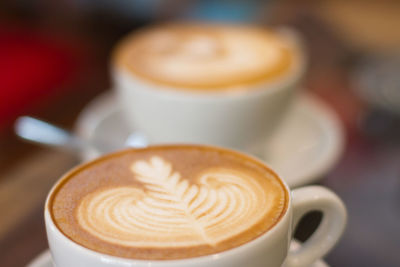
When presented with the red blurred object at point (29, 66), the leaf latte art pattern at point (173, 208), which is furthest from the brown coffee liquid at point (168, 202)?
the red blurred object at point (29, 66)

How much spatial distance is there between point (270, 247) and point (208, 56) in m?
0.51

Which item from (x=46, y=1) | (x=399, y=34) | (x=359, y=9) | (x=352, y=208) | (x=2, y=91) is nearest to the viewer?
(x=352, y=208)

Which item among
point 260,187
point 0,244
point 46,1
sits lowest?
point 46,1

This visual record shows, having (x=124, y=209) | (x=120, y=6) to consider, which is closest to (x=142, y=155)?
(x=124, y=209)

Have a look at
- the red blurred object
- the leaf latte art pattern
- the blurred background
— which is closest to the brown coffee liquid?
the leaf latte art pattern

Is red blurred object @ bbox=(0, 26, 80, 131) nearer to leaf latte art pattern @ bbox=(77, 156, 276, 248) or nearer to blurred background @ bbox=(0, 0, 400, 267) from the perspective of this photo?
blurred background @ bbox=(0, 0, 400, 267)

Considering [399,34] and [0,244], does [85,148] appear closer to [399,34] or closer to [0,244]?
[0,244]

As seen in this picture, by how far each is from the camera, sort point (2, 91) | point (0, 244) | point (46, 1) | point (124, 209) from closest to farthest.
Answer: point (124, 209), point (0, 244), point (2, 91), point (46, 1)

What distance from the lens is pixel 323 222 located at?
0.52 m

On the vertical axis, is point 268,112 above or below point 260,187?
below

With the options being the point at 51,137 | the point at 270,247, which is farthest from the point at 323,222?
the point at 51,137

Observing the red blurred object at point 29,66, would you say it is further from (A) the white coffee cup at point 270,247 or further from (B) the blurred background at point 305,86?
(A) the white coffee cup at point 270,247

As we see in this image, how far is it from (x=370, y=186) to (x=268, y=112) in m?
0.20

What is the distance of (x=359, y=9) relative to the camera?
2314 millimetres
